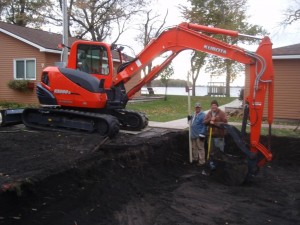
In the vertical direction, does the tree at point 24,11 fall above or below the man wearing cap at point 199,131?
above

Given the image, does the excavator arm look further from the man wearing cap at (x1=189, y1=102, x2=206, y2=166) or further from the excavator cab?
the man wearing cap at (x1=189, y1=102, x2=206, y2=166)

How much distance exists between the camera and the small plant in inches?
818

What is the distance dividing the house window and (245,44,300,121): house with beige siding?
491 inches

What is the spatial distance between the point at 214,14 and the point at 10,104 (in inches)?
779

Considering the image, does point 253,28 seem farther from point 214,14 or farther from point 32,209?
point 32,209


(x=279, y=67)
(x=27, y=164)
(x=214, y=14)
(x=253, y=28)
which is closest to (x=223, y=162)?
(x=27, y=164)

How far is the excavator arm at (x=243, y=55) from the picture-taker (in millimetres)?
8008

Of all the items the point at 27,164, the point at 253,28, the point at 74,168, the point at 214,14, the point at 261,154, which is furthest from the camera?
the point at 253,28

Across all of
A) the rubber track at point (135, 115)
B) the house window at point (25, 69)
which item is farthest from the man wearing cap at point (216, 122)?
the house window at point (25, 69)

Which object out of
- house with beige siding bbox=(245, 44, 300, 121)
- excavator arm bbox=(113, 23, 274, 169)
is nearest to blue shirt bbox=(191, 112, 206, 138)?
excavator arm bbox=(113, 23, 274, 169)

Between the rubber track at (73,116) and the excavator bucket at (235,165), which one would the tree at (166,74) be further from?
the excavator bucket at (235,165)

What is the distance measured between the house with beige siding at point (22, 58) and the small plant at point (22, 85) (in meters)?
0.15

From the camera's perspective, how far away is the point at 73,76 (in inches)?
448

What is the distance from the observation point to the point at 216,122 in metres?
9.39
